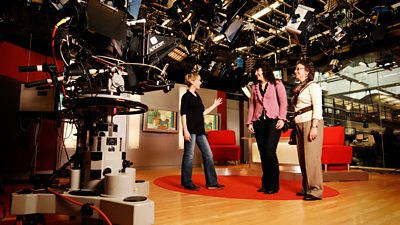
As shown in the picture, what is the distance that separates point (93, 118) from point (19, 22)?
3367 mm

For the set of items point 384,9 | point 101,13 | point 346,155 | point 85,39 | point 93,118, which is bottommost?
point 346,155

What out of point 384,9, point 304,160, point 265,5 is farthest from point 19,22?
point 384,9

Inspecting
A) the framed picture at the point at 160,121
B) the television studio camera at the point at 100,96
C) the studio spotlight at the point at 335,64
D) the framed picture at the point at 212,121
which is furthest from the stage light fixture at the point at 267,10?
the television studio camera at the point at 100,96

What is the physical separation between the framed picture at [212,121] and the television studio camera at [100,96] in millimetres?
5556

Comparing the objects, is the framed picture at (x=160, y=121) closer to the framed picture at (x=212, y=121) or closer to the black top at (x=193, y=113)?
the framed picture at (x=212, y=121)

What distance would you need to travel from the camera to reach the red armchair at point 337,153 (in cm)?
411

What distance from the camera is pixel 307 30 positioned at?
405cm

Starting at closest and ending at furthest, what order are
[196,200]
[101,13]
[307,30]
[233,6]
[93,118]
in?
1. [101,13]
2. [93,118]
3. [196,200]
4. [233,6]
5. [307,30]

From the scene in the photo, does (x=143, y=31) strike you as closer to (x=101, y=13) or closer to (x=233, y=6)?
(x=101, y=13)

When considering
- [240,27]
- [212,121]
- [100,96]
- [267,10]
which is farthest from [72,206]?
[212,121]

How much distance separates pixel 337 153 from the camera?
4.15 metres

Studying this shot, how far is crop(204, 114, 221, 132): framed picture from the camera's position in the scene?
721 cm

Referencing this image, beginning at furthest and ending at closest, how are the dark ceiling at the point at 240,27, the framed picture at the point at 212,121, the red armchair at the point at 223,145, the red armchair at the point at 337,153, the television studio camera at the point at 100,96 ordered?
the framed picture at the point at 212,121
the red armchair at the point at 223,145
the red armchair at the point at 337,153
the dark ceiling at the point at 240,27
the television studio camera at the point at 100,96

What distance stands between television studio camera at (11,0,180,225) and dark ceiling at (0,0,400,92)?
403 millimetres
